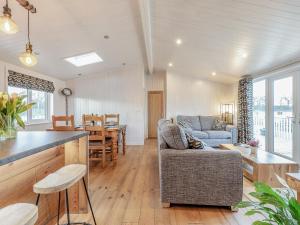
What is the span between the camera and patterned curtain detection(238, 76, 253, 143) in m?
5.45

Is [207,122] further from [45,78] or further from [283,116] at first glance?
[45,78]

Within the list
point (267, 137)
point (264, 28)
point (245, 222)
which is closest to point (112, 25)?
point (264, 28)

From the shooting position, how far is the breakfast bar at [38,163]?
119 cm

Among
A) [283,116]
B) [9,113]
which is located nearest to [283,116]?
[283,116]

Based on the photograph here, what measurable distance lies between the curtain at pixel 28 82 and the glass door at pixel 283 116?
5.94 metres

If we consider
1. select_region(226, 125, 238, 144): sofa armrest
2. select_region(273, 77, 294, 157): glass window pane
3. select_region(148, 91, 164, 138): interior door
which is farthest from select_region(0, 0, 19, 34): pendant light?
select_region(148, 91, 164, 138): interior door

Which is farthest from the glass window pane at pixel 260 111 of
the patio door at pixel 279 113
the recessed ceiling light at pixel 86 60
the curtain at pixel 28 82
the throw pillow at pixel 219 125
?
the curtain at pixel 28 82

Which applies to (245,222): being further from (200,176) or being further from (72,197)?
(72,197)

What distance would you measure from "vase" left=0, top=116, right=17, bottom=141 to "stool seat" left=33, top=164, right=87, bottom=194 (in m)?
0.49

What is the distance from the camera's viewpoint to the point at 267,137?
194 inches

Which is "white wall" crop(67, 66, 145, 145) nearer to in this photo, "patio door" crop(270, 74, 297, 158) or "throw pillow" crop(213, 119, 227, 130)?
"throw pillow" crop(213, 119, 227, 130)

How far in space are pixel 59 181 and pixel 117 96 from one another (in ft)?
16.9

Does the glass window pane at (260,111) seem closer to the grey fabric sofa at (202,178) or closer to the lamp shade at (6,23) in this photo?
the grey fabric sofa at (202,178)

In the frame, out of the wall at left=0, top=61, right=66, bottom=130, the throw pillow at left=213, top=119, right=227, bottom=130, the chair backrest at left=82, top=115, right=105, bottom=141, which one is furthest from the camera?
the throw pillow at left=213, top=119, right=227, bottom=130
